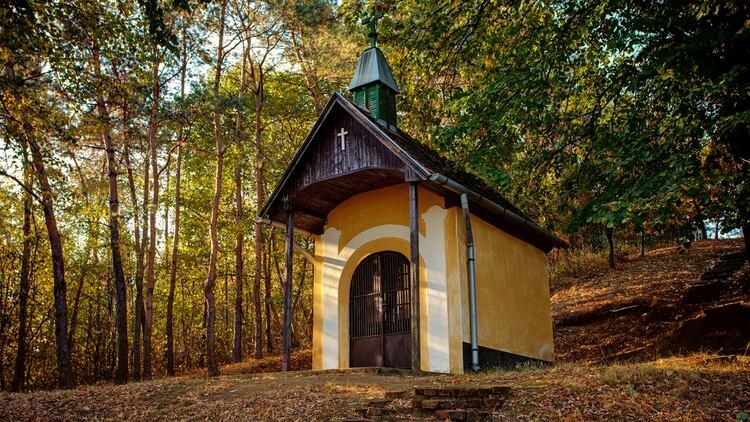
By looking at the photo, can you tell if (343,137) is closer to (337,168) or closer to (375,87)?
(337,168)

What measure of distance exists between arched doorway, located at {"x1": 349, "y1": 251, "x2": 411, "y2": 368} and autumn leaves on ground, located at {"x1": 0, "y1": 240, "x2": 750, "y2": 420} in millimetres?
2418

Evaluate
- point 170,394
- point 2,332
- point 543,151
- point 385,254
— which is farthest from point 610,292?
point 2,332

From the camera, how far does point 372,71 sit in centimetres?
1473

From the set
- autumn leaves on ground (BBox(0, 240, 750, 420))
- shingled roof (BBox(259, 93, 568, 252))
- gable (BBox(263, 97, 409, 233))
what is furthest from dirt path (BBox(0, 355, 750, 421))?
gable (BBox(263, 97, 409, 233))

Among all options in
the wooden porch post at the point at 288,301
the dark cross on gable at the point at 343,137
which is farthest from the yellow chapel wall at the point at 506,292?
the wooden porch post at the point at 288,301

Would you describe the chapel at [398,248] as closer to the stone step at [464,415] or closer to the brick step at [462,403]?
the brick step at [462,403]

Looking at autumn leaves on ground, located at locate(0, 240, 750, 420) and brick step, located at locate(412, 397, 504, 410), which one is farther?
brick step, located at locate(412, 397, 504, 410)

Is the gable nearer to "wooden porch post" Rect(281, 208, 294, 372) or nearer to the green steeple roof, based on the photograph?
"wooden porch post" Rect(281, 208, 294, 372)

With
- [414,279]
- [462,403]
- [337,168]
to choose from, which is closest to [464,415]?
[462,403]

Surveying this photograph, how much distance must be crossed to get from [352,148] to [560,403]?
703cm

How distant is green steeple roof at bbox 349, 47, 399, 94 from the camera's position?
14695 millimetres

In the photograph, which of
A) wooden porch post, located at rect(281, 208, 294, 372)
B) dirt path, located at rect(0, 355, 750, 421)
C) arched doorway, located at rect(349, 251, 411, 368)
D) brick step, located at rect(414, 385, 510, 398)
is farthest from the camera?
arched doorway, located at rect(349, 251, 411, 368)

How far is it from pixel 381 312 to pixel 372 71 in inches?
222

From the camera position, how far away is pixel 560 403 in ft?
24.6
